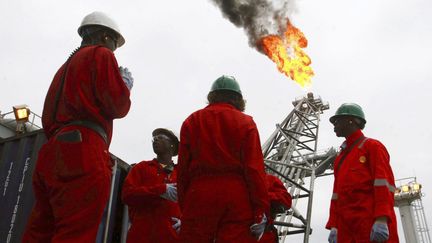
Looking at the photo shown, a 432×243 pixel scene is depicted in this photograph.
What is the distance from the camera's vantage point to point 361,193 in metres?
4.81

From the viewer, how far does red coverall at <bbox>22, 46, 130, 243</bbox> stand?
129 inches

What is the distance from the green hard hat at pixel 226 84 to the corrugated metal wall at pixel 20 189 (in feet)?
9.80

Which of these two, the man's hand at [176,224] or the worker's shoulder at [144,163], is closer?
the man's hand at [176,224]

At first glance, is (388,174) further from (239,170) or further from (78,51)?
(78,51)

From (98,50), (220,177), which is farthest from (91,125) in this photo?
(220,177)

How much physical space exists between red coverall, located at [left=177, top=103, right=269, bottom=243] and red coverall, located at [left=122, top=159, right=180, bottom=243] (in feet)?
3.56

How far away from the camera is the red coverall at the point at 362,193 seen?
4559 mm

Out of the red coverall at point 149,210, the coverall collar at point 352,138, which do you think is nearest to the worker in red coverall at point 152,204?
the red coverall at point 149,210

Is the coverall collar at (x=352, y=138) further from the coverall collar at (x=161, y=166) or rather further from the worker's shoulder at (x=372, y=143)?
the coverall collar at (x=161, y=166)

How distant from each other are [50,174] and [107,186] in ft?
1.41

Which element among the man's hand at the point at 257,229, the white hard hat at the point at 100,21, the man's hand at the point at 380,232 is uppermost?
the white hard hat at the point at 100,21

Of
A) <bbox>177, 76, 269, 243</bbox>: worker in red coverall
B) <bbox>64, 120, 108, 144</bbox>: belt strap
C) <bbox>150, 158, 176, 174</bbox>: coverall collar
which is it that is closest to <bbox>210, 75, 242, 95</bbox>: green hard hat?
<bbox>177, 76, 269, 243</bbox>: worker in red coverall

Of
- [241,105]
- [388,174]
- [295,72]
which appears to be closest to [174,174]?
[241,105]

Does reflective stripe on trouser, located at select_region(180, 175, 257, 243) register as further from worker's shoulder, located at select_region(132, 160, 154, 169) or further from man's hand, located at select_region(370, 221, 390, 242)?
worker's shoulder, located at select_region(132, 160, 154, 169)
